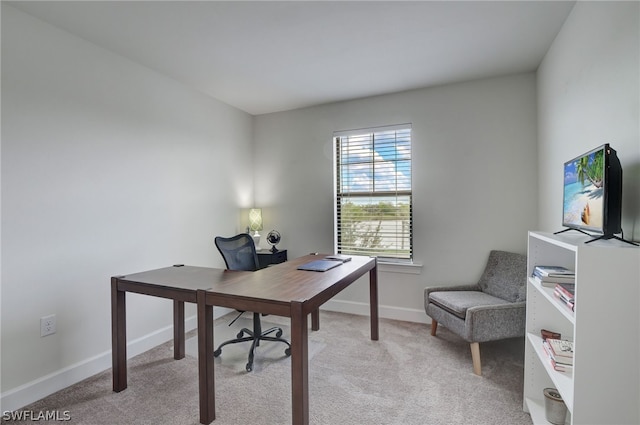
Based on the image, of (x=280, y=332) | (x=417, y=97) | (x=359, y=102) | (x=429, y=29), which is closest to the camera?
(x=429, y=29)

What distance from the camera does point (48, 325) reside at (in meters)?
2.06

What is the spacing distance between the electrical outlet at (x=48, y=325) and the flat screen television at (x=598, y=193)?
3.13 meters

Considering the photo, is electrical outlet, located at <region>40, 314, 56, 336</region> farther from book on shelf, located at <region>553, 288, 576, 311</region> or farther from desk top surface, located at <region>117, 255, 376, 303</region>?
book on shelf, located at <region>553, 288, 576, 311</region>

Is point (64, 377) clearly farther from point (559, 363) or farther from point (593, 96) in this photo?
point (593, 96)


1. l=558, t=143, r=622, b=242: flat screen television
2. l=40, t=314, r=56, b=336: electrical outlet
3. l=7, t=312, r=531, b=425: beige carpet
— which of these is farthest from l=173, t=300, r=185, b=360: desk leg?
l=558, t=143, r=622, b=242: flat screen television

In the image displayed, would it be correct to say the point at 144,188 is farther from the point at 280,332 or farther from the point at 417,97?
the point at 417,97

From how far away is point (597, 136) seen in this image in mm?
1661

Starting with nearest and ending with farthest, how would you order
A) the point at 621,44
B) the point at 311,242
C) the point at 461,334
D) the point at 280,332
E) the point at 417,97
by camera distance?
the point at 621,44, the point at 461,334, the point at 280,332, the point at 417,97, the point at 311,242

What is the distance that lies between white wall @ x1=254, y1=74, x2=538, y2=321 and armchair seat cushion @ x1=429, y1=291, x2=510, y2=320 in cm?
35

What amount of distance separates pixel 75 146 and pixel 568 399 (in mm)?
3148

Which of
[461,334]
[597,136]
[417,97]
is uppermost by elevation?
[417,97]

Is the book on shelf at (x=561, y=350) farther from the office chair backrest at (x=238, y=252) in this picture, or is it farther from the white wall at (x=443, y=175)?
the office chair backrest at (x=238, y=252)

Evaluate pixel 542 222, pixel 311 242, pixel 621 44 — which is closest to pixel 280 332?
pixel 311 242

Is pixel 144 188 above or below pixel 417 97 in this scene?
below
